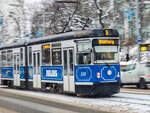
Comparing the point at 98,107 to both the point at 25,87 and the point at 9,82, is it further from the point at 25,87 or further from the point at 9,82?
the point at 9,82

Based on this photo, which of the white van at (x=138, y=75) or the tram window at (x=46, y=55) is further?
the white van at (x=138, y=75)

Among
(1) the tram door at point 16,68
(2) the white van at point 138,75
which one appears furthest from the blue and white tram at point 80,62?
(2) the white van at point 138,75

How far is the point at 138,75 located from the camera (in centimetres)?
2045

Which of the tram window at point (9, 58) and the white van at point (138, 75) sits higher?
the tram window at point (9, 58)

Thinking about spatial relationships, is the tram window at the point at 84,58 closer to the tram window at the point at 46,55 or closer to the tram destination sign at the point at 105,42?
the tram destination sign at the point at 105,42

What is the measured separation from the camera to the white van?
1988 centimetres

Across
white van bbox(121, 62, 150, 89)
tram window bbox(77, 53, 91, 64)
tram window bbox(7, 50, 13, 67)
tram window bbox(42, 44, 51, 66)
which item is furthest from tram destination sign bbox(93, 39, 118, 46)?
tram window bbox(7, 50, 13, 67)

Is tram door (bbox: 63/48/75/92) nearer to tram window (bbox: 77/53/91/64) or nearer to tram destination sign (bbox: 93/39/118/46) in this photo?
tram window (bbox: 77/53/91/64)

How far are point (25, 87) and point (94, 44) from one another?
6.81 meters

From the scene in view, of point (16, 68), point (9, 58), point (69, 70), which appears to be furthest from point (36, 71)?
point (9, 58)

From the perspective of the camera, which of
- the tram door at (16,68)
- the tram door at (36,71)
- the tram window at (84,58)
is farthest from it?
the tram door at (16,68)

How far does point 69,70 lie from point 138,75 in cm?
692

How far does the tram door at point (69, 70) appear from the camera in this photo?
14719 mm

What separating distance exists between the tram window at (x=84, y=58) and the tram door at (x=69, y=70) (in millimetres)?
444
